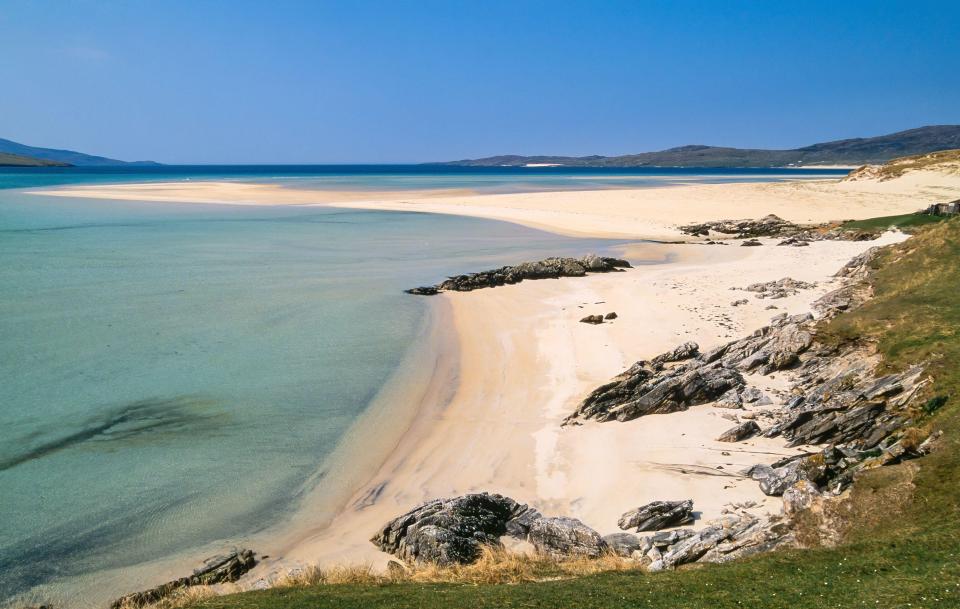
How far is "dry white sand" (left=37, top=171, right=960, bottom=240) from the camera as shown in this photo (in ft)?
169

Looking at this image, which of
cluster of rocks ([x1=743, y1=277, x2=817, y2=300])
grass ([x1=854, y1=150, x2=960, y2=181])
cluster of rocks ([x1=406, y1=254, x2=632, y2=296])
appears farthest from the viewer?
grass ([x1=854, y1=150, x2=960, y2=181])

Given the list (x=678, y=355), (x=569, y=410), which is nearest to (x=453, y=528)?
(x=569, y=410)

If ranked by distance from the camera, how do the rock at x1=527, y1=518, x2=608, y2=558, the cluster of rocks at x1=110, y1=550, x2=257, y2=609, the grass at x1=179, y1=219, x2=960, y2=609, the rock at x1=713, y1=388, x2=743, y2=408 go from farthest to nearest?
the rock at x1=713, y1=388, x2=743, y2=408, the rock at x1=527, y1=518, x2=608, y2=558, the cluster of rocks at x1=110, y1=550, x2=257, y2=609, the grass at x1=179, y1=219, x2=960, y2=609

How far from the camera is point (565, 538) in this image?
30.7 feet

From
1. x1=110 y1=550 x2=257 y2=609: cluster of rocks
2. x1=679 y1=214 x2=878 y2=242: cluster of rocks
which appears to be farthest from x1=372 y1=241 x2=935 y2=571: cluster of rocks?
x1=679 y1=214 x2=878 y2=242: cluster of rocks

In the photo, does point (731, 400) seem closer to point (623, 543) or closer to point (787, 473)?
point (787, 473)

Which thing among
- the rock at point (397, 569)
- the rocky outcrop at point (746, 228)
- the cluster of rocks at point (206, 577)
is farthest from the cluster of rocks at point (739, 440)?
the rocky outcrop at point (746, 228)

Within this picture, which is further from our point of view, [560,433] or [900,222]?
[900,222]

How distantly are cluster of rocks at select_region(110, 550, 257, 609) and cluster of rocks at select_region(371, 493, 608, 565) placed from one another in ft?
6.60

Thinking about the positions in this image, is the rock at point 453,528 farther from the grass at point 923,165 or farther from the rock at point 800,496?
the grass at point 923,165

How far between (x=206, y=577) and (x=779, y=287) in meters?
22.1

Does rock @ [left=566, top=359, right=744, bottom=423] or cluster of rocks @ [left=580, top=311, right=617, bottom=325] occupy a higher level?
cluster of rocks @ [left=580, top=311, right=617, bottom=325]

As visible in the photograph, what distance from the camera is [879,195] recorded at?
5972cm

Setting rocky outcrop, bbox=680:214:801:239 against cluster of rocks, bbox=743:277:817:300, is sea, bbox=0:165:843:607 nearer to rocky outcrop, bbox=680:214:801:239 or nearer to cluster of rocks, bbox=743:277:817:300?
rocky outcrop, bbox=680:214:801:239
